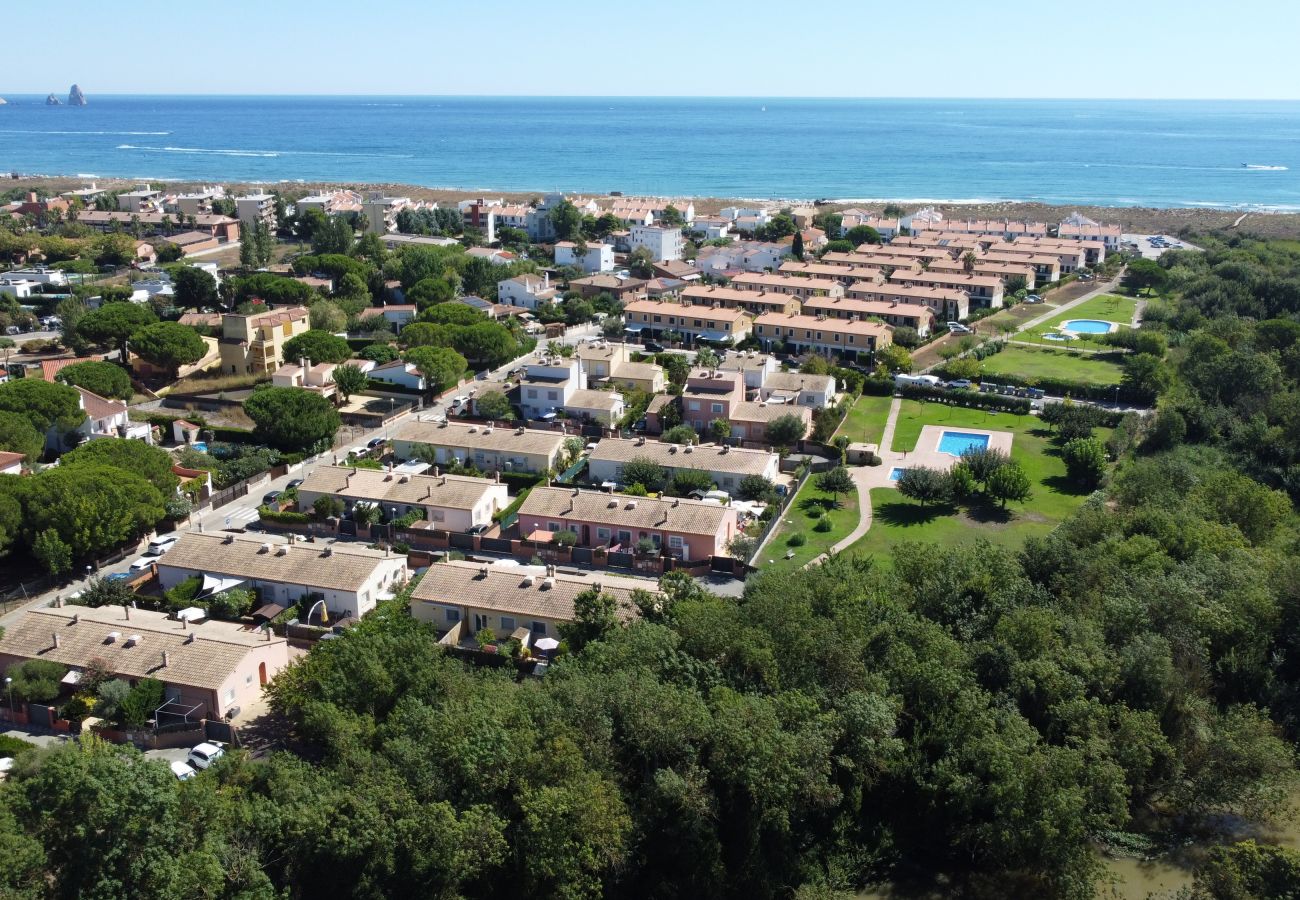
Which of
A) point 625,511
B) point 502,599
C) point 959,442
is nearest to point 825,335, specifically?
point 959,442

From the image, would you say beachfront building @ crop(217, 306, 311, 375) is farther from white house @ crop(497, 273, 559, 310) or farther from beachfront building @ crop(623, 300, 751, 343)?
beachfront building @ crop(623, 300, 751, 343)

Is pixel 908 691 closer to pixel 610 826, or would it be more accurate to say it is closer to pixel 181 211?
pixel 610 826

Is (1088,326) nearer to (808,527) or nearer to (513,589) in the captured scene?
(808,527)

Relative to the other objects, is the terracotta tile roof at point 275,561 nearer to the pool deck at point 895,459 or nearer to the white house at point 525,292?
the pool deck at point 895,459

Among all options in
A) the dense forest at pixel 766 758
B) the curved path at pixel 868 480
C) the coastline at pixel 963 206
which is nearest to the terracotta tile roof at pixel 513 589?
the dense forest at pixel 766 758

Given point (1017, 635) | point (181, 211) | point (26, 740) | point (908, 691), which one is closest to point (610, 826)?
point (908, 691)

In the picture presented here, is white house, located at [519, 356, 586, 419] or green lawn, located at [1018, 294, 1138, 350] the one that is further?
green lawn, located at [1018, 294, 1138, 350]

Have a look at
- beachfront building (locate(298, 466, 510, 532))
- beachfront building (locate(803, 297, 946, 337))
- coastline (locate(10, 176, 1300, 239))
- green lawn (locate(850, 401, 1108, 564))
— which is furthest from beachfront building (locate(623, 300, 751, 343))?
coastline (locate(10, 176, 1300, 239))
